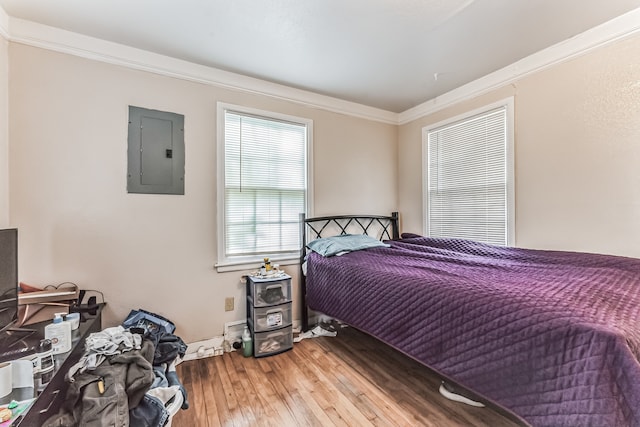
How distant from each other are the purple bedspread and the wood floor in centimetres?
38

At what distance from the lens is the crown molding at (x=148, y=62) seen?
5.92 feet

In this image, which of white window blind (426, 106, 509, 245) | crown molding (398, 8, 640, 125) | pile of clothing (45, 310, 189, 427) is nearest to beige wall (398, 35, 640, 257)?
crown molding (398, 8, 640, 125)

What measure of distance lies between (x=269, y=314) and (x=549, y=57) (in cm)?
313

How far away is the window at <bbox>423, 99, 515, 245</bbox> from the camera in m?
2.49

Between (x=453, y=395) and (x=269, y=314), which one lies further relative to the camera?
(x=269, y=314)

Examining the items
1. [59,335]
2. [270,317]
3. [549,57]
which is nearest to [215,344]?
[270,317]

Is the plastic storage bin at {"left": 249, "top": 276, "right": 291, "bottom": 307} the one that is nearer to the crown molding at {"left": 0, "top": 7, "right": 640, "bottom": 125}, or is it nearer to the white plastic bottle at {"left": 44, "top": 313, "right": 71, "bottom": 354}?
the white plastic bottle at {"left": 44, "top": 313, "right": 71, "bottom": 354}

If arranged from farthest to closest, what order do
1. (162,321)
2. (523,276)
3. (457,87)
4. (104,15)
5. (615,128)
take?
(457,87)
(162,321)
(615,128)
(104,15)
(523,276)

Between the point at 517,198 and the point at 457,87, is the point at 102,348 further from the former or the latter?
the point at 457,87

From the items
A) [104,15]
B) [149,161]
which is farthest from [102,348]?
[104,15]

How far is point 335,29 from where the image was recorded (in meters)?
1.88

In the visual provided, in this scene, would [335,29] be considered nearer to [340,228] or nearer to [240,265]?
[340,228]

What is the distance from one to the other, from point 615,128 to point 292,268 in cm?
279

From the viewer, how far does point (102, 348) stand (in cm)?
130
